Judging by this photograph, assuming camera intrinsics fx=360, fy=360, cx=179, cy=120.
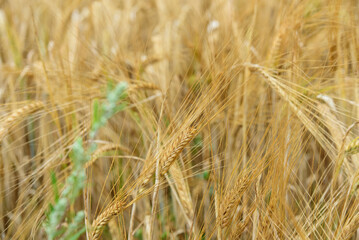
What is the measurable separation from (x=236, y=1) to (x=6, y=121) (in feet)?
5.82

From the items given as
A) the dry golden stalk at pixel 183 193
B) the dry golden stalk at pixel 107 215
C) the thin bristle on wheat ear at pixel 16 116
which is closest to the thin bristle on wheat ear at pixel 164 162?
the dry golden stalk at pixel 107 215

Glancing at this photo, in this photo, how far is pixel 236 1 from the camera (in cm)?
229

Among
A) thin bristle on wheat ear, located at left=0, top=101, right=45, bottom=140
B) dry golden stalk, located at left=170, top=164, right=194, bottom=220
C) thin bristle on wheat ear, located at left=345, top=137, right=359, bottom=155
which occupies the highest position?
thin bristle on wheat ear, located at left=0, top=101, right=45, bottom=140

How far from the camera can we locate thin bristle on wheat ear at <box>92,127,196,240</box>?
737 millimetres

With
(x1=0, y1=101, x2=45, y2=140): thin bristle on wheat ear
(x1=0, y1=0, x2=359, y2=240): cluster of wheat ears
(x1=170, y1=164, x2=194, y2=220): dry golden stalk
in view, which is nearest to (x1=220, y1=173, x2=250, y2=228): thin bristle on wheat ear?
(x1=0, y1=0, x2=359, y2=240): cluster of wheat ears

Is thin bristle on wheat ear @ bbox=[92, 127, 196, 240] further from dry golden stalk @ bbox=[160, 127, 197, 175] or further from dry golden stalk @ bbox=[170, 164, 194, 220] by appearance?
dry golden stalk @ bbox=[170, 164, 194, 220]

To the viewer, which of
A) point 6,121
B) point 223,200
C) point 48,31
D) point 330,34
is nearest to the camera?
point 223,200

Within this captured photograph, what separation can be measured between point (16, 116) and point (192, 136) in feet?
1.60

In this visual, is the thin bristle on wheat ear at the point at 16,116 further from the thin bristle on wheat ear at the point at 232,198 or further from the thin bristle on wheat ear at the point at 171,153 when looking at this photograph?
the thin bristle on wheat ear at the point at 232,198

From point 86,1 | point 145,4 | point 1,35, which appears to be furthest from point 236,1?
point 1,35

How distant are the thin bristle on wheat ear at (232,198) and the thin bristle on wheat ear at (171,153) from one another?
0.14m

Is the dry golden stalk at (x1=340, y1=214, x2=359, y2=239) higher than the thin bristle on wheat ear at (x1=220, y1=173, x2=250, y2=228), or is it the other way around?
the thin bristle on wheat ear at (x1=220, y1=173, x2=250, y2=228)

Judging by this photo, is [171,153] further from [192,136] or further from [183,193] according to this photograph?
[183,193]

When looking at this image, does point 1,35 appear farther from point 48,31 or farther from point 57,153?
point 57,153
